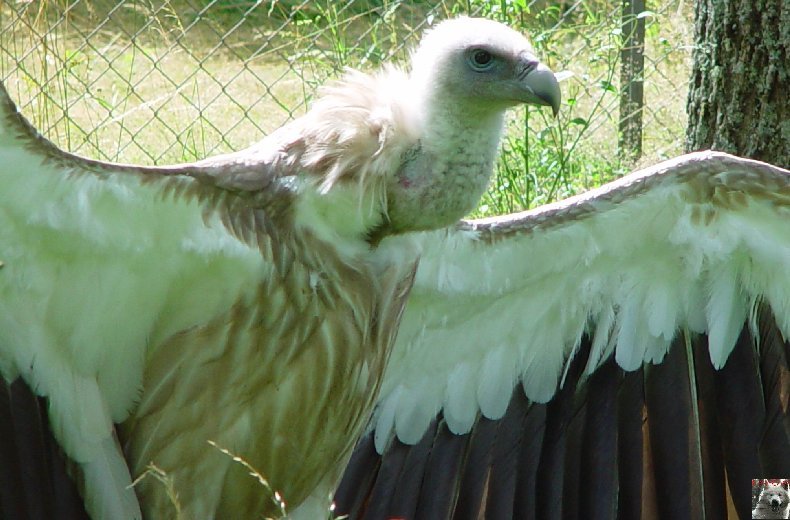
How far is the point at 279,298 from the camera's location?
10.9 feet

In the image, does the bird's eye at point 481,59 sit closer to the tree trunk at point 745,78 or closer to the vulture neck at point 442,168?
the vulture neck at point 442,168

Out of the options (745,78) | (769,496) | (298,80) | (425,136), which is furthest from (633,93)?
(425,136)

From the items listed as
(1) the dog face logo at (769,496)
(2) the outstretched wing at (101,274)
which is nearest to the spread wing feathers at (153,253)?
(2) the outstretched wing at (101,274)

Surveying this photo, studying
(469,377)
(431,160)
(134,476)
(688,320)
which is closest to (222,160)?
A: (431,160)

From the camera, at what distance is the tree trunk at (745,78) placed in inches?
177

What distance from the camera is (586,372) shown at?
4.12 metres

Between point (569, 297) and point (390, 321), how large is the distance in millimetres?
705

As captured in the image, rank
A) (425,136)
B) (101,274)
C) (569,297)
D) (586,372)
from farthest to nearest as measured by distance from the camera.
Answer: (586,372)
(569,297)
(425,136)
(101,274)

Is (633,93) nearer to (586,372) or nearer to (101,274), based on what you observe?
(586,372)

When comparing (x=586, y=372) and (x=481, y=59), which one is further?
(x=586, y=372)

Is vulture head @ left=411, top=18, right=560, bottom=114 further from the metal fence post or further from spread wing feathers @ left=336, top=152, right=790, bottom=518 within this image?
the metal fence post

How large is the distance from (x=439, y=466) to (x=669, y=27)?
3.84 meters

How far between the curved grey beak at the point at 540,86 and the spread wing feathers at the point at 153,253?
12.3 inches

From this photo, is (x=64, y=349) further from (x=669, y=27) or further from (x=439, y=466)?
(x=669, y=27)
